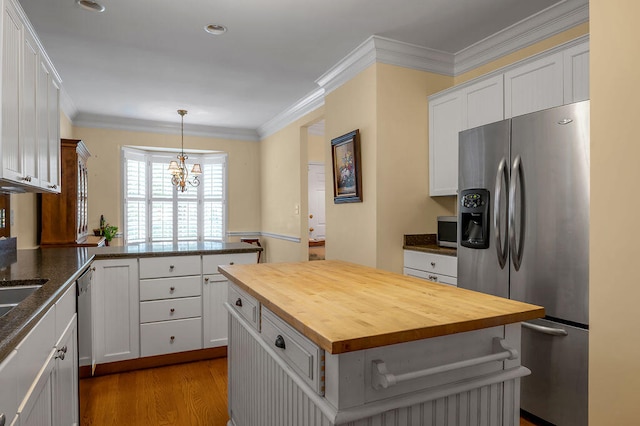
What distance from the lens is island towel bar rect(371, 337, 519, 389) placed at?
101 cm

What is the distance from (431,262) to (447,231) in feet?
1.12

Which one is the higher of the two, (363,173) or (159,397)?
(363,173)

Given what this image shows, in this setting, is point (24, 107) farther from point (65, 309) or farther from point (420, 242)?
point (420, 242)

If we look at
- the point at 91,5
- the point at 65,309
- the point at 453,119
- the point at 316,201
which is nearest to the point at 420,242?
the point at 453,119

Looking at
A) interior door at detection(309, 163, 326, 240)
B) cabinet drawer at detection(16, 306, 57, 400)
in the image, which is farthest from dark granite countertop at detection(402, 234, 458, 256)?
interior door at detection(309, 163, 326, 240)

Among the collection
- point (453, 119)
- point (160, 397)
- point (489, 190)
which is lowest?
point (160, 397)

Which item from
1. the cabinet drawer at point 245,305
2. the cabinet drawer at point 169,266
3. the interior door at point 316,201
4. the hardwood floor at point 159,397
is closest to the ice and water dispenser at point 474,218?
the cabinet drawer at point 245,305

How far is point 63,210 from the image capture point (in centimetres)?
438

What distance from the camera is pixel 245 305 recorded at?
1811mm

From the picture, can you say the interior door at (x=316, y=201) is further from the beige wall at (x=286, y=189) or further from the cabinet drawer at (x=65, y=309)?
the cabinet drawer at (x=65, y=309)

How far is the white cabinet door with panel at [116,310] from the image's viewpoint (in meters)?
2.96

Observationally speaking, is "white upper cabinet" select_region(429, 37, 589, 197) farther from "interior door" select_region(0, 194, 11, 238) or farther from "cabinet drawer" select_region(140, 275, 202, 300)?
"interior door" select_region(0, 194, 11, 238)

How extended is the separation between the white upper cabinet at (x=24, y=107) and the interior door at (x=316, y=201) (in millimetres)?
4481

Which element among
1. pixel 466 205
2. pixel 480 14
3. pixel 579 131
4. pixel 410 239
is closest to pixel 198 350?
pixel 410 239
